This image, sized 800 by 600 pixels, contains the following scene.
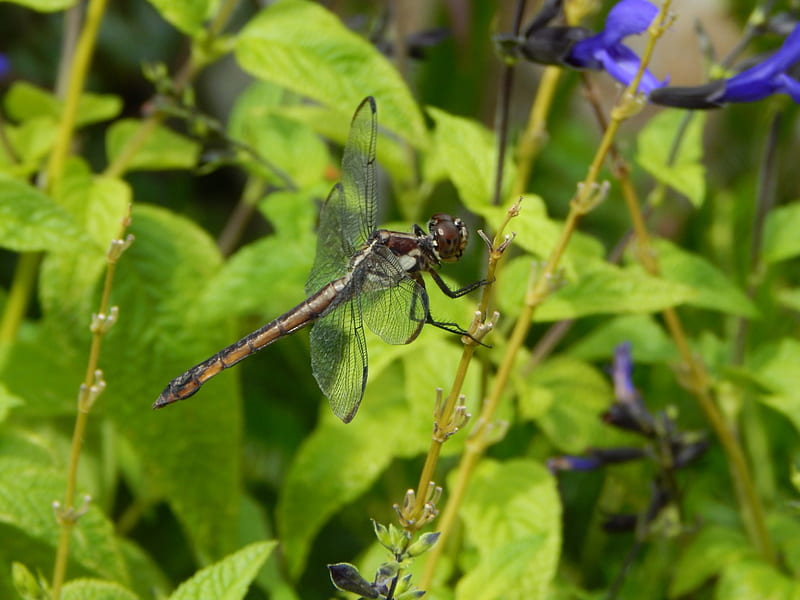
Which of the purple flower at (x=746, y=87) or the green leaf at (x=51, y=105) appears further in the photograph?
the green leaf at (x=51, y=105)

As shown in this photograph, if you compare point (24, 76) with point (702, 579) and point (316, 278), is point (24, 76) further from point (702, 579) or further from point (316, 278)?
point (702, 579)

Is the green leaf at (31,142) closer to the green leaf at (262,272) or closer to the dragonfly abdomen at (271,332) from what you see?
the green leaf at (262,272)

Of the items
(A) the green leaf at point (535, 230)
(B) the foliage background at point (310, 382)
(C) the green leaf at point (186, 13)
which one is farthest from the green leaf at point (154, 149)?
(A) the green leaf at point (535, 230)

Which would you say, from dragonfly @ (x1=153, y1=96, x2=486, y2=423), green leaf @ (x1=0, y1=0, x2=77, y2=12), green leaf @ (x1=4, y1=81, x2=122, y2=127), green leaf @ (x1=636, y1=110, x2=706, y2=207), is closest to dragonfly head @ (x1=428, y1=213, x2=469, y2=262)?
dragonfly @ (x1=153, y1=96, x2=486, y2=423)

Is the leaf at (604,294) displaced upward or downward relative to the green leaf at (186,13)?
downward

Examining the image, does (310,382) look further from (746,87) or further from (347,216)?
(746,87)

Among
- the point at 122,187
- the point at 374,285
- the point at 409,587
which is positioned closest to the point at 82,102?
the point at 122,187

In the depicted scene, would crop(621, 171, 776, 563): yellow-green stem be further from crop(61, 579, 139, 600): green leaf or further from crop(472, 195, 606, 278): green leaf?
crop(61, 579, 139, 600): green leaf
